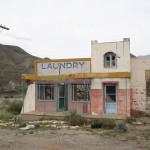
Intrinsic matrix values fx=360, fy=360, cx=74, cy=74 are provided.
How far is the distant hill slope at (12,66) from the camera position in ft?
271

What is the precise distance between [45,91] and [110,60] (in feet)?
18.8

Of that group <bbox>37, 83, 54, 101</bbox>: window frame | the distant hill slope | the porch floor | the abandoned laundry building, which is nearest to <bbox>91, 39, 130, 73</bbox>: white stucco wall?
the abandoned laundry building

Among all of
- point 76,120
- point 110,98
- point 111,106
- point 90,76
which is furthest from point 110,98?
point 76,120

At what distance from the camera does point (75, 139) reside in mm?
16109

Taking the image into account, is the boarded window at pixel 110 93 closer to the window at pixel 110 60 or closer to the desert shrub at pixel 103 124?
the window at pixel 110 60

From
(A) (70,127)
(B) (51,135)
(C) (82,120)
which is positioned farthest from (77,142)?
(C) (82,120)

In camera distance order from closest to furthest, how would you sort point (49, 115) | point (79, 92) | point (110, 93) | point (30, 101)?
point (49, 115) → point (110, 93) → point (79, 92) → point (30, 101)

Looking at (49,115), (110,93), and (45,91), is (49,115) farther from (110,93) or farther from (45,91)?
(110,93)

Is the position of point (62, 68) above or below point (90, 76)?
above

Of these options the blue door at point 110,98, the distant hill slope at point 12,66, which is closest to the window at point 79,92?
the blue door at point 110,98

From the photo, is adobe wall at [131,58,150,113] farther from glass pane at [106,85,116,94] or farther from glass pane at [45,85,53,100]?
glass pane at [45,85,53,100]

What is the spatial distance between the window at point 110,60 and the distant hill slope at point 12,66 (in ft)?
181

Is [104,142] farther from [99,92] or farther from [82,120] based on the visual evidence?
[99,92]

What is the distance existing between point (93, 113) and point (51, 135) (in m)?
8.02
